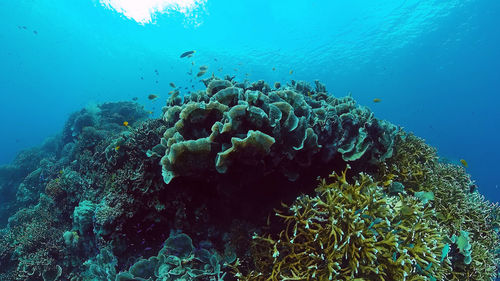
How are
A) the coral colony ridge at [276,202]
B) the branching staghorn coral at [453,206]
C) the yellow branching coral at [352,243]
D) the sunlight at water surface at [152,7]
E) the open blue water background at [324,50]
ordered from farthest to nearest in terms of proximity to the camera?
the sunlight at water surface at [152,7]
the open blue water background at [324,50]
the branching staghorn coral at [453,206]
the coral colony ridge at [276,202]
the yellow branching coral at [352,243]

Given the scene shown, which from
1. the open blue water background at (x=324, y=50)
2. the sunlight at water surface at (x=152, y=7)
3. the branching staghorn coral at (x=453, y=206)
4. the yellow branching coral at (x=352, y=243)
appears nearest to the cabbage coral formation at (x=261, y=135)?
the yellow branching coral at (x=352, y=243)

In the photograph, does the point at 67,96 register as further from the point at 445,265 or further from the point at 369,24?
the point at 445,265

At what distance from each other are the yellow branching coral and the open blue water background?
31879 millimetres

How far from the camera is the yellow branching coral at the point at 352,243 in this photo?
9.25ft

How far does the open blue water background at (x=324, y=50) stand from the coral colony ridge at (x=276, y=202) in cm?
2991

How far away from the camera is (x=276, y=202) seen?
3844mm

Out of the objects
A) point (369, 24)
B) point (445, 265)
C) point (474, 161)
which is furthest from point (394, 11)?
point (474, 161)

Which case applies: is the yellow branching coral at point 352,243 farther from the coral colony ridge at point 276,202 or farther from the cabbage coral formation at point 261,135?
the cabbage coral formation at point 261,135

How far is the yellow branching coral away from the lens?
9.25ft

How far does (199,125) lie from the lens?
3.47m

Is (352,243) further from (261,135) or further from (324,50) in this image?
(324,50)

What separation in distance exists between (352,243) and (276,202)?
4.08 feet

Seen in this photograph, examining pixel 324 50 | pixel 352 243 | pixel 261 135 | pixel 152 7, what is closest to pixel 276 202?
pixel 352 243

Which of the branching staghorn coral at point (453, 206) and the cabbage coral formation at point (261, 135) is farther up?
the cabbage coral formation at point (261, 135)
